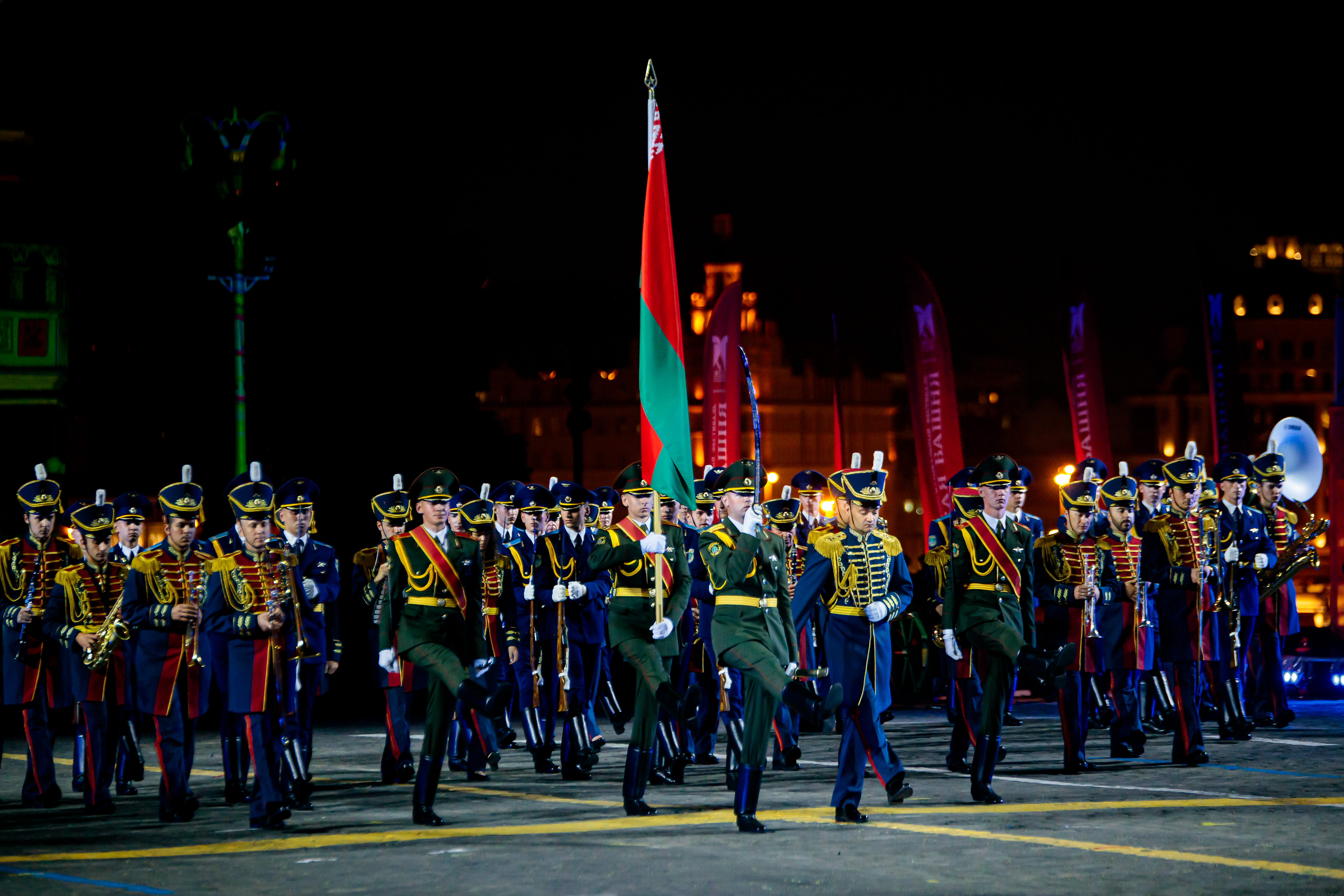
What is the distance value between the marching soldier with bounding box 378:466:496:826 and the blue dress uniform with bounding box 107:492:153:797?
7.52 ft

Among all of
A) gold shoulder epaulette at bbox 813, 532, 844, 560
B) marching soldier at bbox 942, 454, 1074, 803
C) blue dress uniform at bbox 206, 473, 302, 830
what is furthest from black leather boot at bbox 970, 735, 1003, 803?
blue dress uniform at bbox 206, 473, 302, 830

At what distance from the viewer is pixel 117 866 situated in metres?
9.60

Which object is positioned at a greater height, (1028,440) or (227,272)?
(1028,440)

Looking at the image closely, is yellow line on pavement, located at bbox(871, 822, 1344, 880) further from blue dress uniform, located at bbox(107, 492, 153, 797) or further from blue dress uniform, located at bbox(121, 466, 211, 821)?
blue dress uniform, located at bbox(107, 492, 153, 797)

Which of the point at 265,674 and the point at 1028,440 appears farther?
the point at 1028,440

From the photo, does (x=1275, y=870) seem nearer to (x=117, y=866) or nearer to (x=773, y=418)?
(x=117, y=866)

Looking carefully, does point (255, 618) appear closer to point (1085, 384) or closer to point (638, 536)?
point (638, 536)

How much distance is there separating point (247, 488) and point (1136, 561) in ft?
24.9

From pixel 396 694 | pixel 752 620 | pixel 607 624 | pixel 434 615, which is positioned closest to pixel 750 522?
pixel 752 620

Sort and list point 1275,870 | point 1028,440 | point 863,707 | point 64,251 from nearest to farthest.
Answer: point 1275,870 < point 863,707 < point 64,251 < point 1028,440

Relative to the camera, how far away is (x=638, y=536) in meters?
12.5

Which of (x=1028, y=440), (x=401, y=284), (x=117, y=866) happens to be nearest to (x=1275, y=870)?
(x=117, y=866)

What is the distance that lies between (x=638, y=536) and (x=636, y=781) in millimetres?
1941

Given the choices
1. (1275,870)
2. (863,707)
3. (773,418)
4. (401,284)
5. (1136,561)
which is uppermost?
(773,418)
